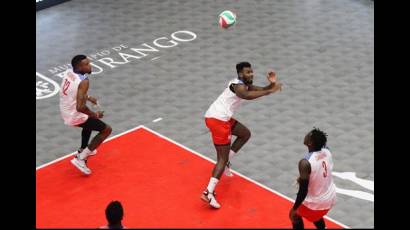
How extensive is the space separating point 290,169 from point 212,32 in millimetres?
4919

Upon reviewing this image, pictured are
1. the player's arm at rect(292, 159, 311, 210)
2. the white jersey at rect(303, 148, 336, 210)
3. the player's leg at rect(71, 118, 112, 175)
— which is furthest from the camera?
the player's leg at rect(71, 118, 112, 175)

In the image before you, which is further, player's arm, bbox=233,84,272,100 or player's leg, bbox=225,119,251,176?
player's leg, bbox=225,119,251,176

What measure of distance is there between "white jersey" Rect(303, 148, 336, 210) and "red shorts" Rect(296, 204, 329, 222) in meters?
0.06

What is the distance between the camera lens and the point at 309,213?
1065cm

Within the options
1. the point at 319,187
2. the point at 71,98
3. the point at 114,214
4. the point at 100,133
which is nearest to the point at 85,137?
the point at 100,133

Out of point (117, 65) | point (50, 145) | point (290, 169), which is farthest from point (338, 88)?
point (50, 145)

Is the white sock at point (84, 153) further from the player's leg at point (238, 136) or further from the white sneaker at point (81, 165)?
the player's leg at point (238, 136)

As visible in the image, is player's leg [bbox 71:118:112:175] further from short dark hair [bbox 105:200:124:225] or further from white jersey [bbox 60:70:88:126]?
short dark hair [bbox 105:200:124:225]

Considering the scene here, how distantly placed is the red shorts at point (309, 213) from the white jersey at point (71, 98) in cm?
358

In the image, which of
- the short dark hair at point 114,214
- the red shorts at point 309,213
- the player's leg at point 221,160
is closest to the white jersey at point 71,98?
the player's leg at point 221,160

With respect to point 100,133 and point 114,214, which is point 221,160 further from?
point 114,214

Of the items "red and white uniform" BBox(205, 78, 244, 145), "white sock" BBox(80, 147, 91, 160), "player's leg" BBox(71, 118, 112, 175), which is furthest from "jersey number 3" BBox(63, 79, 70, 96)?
"red and white uniform" BBox(205, 78, 244, 145)

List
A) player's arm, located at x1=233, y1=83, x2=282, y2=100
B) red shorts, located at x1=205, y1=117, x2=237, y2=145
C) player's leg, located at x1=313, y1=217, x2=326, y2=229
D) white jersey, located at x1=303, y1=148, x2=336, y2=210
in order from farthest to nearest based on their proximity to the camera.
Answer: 1. red shorts, located at x1=205, y1=117, x2=237, y2=145
2. player's arm, located at x1=233, y1=83, x2=282, y2=100
3. player's leg, located at x1=313, y1=217, x2=326, y2=229
4. white jersey, located at x1=303, y1=148, x2=336, y2=210

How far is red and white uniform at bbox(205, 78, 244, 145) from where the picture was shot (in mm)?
12070
